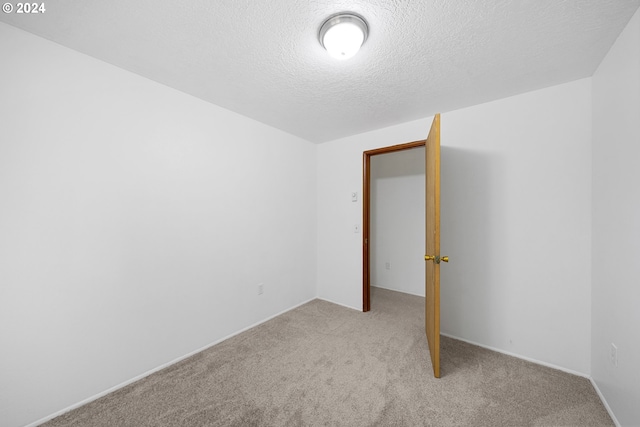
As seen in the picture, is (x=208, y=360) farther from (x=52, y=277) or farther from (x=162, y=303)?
(x=52, y=277)

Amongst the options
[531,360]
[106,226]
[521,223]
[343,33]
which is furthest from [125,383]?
[521,223]

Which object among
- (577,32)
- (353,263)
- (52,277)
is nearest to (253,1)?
(577,32)

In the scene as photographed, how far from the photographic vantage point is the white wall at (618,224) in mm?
1238

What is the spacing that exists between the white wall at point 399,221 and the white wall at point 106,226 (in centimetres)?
231

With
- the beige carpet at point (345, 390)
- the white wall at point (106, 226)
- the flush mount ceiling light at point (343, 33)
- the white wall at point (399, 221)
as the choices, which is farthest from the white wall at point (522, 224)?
the white wall at point (106, 226)

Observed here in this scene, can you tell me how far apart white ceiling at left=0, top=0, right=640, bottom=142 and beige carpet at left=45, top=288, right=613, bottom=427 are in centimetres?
228

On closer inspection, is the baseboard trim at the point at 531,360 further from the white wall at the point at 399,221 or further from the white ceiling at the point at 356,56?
the white ceiling at the point at 356,56

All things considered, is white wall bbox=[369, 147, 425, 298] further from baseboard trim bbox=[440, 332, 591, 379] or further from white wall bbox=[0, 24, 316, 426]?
white wall bbox=[0, 24, 316, 426]

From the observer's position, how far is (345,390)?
1.65 meters

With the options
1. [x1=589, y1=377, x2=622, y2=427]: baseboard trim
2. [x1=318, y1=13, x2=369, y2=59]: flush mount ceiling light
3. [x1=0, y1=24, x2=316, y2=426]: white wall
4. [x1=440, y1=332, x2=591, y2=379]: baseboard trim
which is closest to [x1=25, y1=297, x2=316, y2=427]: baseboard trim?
[x1=0, y1=24, x2=316, y2=426]: white wall

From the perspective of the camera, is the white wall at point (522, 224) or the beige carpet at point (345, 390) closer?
the beige carpet at point (345, 390)

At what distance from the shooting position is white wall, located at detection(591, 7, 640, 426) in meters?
1.24

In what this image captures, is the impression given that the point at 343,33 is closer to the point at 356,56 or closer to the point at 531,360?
the point at 356,56

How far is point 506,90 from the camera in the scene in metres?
1.96
